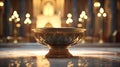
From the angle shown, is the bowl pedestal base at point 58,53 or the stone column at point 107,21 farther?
the stone column at point 107,21

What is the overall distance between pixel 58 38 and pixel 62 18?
10824 millimetres

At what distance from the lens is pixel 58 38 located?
10.2m

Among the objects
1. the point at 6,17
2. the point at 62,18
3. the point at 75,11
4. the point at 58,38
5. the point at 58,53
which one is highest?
the point at 75,11

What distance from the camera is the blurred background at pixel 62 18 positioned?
760 inches

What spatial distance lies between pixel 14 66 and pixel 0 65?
0.44 meters

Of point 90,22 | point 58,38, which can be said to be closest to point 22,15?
point 90,22

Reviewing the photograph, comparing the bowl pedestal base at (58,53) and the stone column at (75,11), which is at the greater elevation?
the stone column at (75,11)

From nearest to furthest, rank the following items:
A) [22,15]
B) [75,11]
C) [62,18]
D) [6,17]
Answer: [6,17]
[22,15]
[62,18]
[75,11]

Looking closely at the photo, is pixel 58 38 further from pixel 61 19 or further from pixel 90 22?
pixel 90 22

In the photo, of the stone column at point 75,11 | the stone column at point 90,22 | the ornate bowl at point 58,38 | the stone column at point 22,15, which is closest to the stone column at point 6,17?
the stone column at point 22,15

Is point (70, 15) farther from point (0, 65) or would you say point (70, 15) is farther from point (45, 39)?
point (0, 65)

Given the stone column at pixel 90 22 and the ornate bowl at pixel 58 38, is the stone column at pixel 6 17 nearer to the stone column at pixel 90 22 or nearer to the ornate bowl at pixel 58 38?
the stone column at pixel 90 22

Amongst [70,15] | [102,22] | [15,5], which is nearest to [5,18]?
[15,5]

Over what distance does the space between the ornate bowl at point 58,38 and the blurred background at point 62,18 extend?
8078 millimetres
